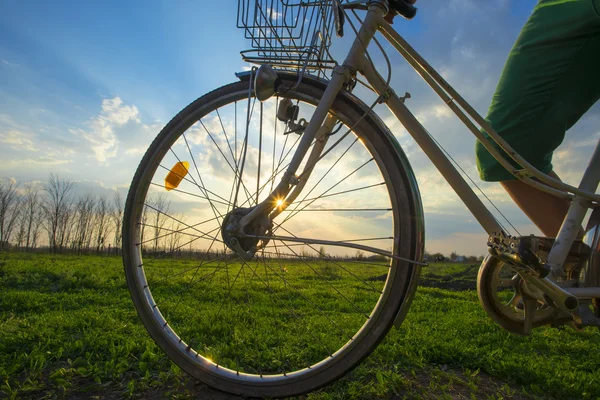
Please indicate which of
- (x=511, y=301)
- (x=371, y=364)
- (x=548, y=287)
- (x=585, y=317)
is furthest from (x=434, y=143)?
(x=371, y=364)

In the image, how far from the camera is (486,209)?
1669mm

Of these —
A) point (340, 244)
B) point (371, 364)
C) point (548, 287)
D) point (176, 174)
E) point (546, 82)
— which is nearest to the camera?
point (340, 244)

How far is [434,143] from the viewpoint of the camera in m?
1.64

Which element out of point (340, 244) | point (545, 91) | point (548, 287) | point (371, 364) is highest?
point (545, 91)

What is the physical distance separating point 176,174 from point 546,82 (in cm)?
186

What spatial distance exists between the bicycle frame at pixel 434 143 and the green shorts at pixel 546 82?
0.61ft

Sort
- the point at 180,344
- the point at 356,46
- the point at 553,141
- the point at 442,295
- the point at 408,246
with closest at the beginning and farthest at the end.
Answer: the point at 408,246 < the point at 356,46 < the point at 180,344 < the point at 553,141 < the point at 442,295

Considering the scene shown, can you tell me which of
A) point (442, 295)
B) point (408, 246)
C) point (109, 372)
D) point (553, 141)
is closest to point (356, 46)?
point (408, 246)

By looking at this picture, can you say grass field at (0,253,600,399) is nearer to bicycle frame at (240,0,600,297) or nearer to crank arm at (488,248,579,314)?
crank arm at (488,248,579,314)

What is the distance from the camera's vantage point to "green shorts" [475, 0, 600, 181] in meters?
1.70

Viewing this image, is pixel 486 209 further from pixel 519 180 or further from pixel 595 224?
pixel 595 224

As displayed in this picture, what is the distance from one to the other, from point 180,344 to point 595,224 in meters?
2.05

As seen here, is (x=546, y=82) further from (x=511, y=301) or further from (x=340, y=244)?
(x=340, y=244)

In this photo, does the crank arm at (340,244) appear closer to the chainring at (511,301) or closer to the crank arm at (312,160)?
the crank arm at (312,160)
